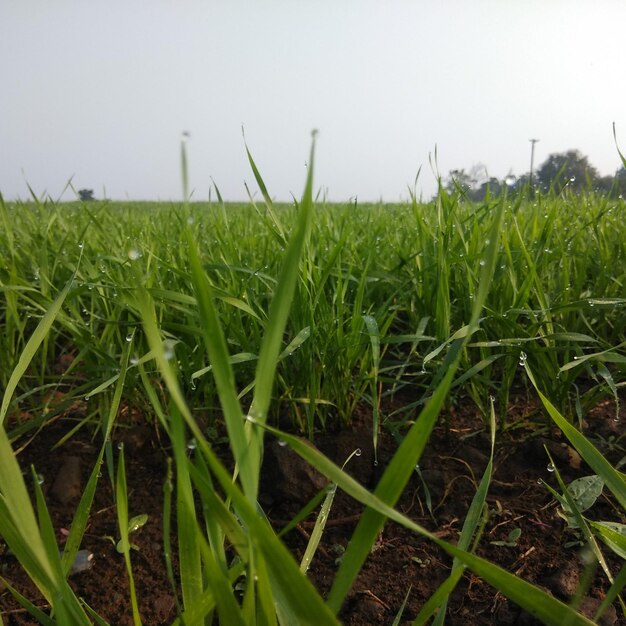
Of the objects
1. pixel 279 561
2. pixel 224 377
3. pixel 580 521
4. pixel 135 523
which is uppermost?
pixel 224 377

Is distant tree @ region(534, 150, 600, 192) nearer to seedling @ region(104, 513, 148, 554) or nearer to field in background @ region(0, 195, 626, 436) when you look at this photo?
field in background @ region(0, 195, 626, 436)

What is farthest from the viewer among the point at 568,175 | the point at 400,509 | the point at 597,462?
the point at 568,175

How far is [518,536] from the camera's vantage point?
3.15ft

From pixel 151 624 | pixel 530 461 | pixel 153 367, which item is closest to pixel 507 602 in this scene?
pixel 530 461

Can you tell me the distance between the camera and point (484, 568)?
48 centimetres

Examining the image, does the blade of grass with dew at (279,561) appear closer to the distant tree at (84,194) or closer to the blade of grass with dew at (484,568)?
the blade of grass with dew at (484,568)

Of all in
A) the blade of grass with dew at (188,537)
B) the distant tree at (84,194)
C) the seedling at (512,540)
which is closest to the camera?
the blade of grass with dew at (188,537)

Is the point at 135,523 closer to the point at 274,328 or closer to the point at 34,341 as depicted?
the point at 34,341

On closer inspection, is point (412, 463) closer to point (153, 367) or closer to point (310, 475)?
point (310, 475)

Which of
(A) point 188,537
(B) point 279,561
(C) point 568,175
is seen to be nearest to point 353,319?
(A) point 188,537

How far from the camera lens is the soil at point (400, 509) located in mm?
870

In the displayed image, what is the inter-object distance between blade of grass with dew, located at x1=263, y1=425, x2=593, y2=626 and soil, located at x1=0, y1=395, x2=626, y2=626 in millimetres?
378

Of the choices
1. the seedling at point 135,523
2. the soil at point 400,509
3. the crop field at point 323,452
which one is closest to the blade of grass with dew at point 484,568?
the crop field at point 323,452

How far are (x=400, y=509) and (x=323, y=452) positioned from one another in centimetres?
21
